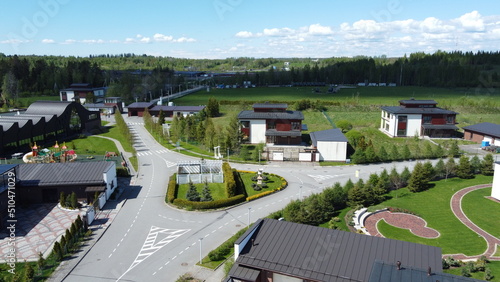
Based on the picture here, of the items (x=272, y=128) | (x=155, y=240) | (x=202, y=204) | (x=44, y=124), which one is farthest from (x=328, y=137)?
(x=44, y=124)

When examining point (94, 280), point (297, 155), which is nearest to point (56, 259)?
point (94, 280)

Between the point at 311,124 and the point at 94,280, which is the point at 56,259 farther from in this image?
the point at 311,124

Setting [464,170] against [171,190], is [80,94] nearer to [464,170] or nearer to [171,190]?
[171,190]

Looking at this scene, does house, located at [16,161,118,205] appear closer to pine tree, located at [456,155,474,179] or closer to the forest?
pine tree, located at [456,155,474,179]

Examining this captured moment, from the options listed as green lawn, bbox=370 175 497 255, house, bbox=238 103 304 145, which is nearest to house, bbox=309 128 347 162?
house, bbox=238 103 304 145

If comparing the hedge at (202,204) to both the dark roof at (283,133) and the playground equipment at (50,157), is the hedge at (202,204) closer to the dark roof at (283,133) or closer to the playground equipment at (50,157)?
the playground equipment at (50,157)
